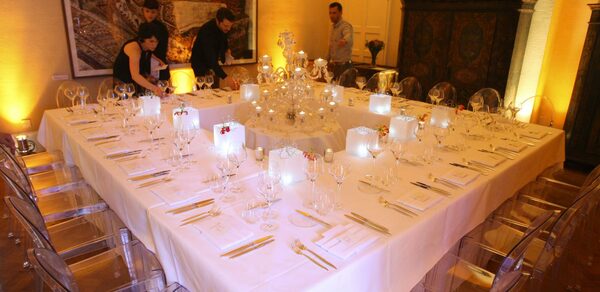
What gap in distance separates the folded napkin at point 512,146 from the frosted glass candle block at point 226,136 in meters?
1.73

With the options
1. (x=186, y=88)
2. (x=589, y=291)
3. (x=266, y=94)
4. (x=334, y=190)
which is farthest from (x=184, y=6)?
(x=589, y=291)

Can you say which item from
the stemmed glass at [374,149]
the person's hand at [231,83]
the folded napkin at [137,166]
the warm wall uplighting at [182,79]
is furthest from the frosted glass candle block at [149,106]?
the warm wall uplighting at [182,79]

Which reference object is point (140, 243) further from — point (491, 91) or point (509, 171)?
point (491, 91)

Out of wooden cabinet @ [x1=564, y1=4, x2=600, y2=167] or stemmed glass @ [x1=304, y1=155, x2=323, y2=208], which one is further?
wooden cabinet @ [x1=564, y1=4, x2=600, y2=167]

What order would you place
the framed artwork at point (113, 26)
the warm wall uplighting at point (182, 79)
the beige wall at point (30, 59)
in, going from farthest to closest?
the warm wall uplighting at point (182, 79) → the framed artwork at point (113, 26) → the beige wall at point (30, 59)

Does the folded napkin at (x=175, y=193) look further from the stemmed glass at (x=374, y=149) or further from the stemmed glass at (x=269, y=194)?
the stemmed glass at (x=374, y=149)

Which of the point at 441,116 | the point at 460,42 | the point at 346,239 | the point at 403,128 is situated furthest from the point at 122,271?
the point at 460,42

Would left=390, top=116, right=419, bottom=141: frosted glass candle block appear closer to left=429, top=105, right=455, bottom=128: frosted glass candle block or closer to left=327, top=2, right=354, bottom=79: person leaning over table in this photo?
left=429, top=105, right=455, bottom=128: frosted glass candle block

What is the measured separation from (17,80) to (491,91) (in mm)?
5126

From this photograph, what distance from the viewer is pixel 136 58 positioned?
3791mm

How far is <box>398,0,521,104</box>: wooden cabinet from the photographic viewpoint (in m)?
5.00

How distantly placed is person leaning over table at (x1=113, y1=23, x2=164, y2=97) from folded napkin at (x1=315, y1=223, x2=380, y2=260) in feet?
8.92

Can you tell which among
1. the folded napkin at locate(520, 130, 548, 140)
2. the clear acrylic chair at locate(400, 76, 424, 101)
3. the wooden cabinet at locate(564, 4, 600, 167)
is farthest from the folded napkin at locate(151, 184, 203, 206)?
the wooden cabinet at locate(564, 4, 600, 167)

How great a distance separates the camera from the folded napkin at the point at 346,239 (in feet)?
4.91
